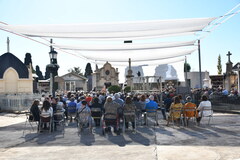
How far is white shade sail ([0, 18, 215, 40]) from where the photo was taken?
38.1 feet

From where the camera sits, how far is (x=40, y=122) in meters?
9.95

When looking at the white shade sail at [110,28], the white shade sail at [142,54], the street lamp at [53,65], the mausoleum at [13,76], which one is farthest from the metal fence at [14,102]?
the mausoleum at [13,76]

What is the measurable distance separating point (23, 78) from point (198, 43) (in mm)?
18612

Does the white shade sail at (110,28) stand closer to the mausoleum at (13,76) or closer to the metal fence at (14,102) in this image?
the metal fence at (14,102)

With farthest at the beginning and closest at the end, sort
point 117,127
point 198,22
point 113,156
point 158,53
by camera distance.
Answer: point 158,53 → point 198,22 → point 117,127 → point 113,156

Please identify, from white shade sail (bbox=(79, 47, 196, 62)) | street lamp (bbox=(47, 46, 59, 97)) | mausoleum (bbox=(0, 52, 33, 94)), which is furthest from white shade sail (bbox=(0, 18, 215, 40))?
mausoleum (bbox=(0, 52, 33, 94))

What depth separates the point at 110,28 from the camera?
1240 centimetres

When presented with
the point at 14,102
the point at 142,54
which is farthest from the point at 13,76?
Answer: the point at 142,54

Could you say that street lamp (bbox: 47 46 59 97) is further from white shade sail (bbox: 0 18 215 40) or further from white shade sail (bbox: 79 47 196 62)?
white shade sail (bbox: 79 47 196 62)

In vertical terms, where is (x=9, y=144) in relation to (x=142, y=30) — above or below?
below

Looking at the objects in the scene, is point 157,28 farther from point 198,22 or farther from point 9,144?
point 9,144

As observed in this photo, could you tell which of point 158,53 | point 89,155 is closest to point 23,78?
point 158,53

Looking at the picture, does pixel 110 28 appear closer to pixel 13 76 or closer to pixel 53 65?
pixel 53 65

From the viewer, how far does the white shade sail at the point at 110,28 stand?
11.6 meters
